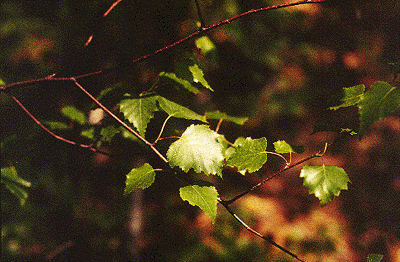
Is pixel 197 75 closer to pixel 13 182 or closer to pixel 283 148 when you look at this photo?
pixel 283 148

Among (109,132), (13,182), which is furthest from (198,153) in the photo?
(13,182)

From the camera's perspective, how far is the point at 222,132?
165 centimetres

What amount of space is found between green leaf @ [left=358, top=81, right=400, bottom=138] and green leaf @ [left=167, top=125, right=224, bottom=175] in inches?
10.4

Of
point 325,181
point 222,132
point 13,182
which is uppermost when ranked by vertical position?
point 325,181

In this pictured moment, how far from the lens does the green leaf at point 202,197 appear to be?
444 millimetres

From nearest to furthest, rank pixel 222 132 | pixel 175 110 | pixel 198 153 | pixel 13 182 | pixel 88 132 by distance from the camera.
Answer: pixel 198 153 → pixel 175 110 → pixel 88 132 → pixel 13 182 → pixel 222 132

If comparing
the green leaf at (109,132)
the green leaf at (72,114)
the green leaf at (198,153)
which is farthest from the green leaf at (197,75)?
the green leaf at (72,114)

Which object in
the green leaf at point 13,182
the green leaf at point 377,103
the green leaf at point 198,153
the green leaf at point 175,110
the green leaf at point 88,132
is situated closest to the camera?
the green leaf at point 377,103

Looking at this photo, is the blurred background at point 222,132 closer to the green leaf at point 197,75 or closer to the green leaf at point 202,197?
the green leaf at point 197,75

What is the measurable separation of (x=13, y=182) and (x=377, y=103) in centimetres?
121

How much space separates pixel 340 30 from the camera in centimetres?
263

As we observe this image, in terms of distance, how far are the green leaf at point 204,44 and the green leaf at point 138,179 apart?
382 mm

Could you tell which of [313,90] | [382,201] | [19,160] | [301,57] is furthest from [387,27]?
[19,160]

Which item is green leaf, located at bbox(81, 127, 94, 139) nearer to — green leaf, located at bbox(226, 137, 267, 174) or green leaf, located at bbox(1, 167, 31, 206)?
green leaf, located at bbox(1, 167, 31, 206)
